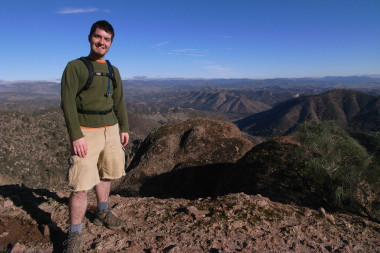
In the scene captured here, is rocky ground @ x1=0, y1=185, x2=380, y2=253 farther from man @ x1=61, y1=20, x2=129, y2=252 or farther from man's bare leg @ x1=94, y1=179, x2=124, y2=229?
man @ x1=61, y1=20, x2=129, y2=252

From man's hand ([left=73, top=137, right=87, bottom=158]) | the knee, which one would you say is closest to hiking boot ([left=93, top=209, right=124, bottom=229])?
the knee

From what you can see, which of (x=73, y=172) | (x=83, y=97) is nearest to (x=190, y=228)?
(x=73, y=172)

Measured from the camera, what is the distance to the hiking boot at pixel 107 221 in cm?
543

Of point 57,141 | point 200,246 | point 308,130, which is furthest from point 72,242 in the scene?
point 57,141

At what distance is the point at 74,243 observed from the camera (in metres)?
4.46

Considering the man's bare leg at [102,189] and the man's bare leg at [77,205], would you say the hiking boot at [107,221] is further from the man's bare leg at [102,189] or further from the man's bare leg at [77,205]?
the man's bare leg at [77,205]

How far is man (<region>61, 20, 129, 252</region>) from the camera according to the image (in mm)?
4086

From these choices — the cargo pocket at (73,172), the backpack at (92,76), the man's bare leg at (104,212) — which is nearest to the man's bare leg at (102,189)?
the man's bare leg at (104,212)

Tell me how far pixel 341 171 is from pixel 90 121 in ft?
33.6

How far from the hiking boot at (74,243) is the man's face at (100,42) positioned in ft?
11.7

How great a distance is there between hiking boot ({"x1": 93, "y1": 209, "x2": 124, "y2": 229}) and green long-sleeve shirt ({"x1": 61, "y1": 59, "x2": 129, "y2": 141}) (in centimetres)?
231

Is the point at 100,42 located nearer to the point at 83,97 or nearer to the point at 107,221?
the point at 83,97

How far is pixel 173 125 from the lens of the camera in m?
36.3

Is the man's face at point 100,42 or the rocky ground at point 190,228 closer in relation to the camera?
the man's face at point 100,42
